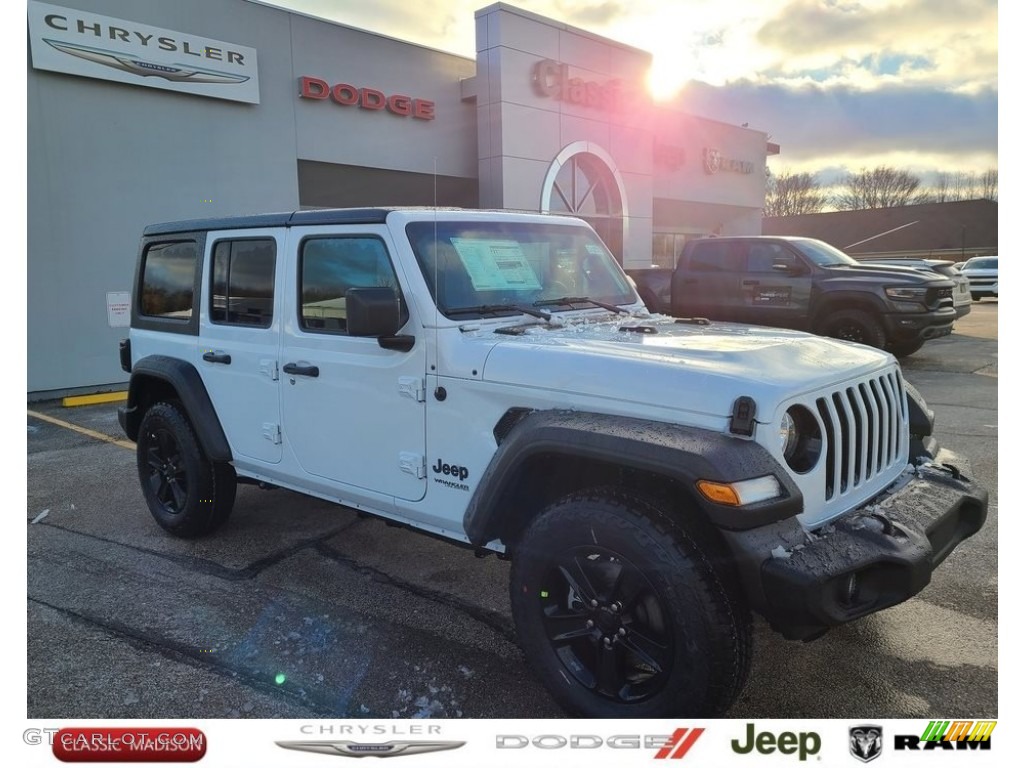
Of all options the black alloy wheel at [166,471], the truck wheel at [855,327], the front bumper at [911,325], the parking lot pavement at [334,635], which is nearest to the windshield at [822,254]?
the truck wheel at [855,327]

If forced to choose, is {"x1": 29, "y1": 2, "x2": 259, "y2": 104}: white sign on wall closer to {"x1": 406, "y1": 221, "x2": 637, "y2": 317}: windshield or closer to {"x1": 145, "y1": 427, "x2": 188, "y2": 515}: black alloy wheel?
{"x1": 145, "y1": 427, "x2": 188, "y2": 515}: black alloy wheel

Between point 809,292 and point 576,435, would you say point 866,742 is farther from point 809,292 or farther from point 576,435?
point 809,292

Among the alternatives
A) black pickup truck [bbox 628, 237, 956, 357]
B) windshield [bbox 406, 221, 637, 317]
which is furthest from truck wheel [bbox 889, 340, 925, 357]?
windshield [bbox 406, 221, 637, 317]

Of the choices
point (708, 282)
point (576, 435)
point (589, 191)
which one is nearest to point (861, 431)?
point (576, 435)

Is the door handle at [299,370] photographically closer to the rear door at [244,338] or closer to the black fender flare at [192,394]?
the rear door at [244,338]

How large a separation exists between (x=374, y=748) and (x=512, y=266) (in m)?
2.15

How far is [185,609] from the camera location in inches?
140

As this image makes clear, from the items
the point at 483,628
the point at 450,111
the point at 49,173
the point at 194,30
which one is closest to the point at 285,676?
the point at 483,628

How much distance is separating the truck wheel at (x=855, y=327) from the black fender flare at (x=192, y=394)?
7968 mm

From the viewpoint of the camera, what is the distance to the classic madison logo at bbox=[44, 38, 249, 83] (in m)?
9.34

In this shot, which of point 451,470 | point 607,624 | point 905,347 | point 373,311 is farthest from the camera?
point 905,347

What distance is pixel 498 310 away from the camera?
3.28 m

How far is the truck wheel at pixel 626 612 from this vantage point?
224 cm

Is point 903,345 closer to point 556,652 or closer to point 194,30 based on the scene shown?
point 556,652
